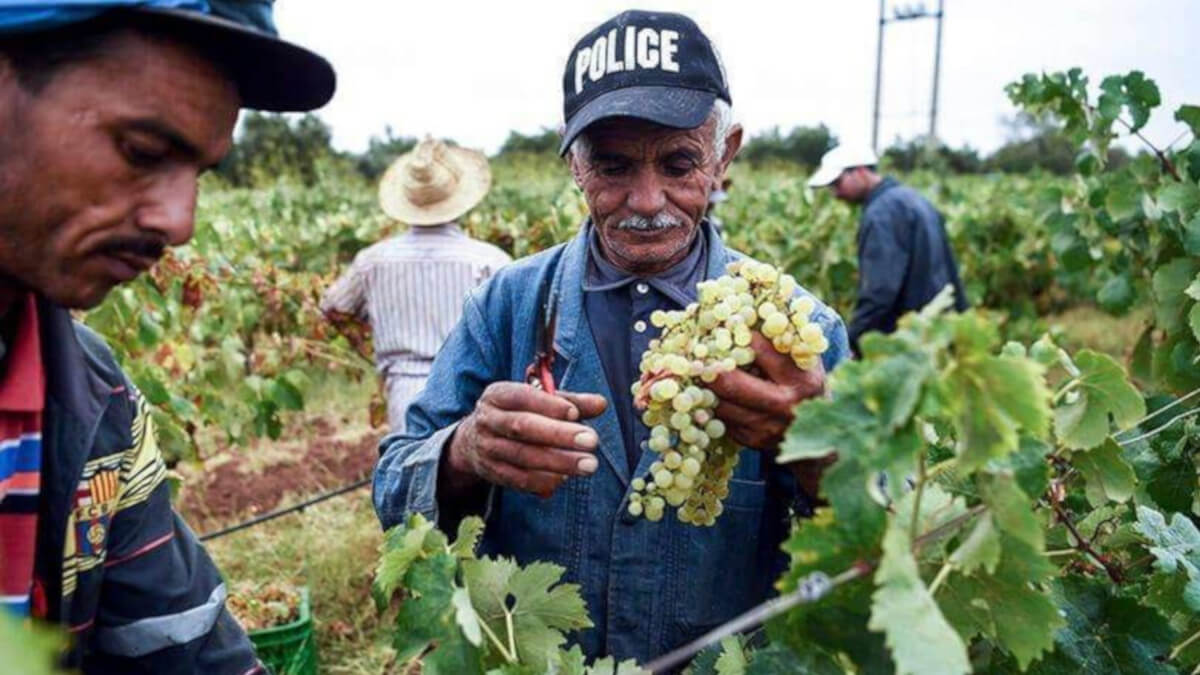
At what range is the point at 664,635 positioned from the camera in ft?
6.27

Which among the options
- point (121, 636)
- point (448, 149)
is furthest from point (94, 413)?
point (448, 149)

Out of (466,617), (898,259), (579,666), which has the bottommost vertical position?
(898,259)

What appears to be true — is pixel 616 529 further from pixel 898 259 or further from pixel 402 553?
pixel 898 259

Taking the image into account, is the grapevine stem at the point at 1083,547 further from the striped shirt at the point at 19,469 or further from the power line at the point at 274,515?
the power line at the point at 274,515

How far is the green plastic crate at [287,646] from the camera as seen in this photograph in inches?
144

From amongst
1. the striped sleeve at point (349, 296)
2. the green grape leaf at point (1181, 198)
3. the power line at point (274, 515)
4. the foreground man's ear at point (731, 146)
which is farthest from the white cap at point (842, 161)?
the foreground man's ear at point (731, 146)

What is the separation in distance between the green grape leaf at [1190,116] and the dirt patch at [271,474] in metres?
4.14

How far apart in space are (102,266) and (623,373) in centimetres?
Result: 99

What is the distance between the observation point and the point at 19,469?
1.32 m

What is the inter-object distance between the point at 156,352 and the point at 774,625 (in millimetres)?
4388

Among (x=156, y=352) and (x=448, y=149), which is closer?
(x=156, y=352)

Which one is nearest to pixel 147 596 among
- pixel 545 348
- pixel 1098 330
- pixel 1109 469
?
pixel 545 348

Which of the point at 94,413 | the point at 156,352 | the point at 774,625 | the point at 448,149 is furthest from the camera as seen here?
the point at 448,149

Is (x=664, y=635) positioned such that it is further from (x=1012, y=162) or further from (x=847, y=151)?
(x=1012, y=162)
